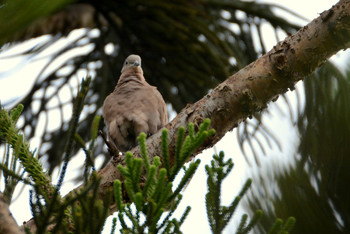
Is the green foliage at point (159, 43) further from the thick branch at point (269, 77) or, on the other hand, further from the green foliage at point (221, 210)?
the green foliage at point (221, 210)

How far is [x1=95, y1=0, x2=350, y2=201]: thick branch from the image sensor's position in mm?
2047

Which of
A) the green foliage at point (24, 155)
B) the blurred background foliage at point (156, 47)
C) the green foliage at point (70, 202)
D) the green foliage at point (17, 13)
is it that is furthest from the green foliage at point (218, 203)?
the blurred background foliage at point (156, 47)

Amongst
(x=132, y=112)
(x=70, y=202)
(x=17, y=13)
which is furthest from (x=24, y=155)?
(x=132, y=112)

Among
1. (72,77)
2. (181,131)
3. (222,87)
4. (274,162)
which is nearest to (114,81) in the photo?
(72,77)

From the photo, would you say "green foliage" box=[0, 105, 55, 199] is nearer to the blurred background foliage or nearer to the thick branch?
the thick branch

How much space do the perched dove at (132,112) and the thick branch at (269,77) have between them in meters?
1.24

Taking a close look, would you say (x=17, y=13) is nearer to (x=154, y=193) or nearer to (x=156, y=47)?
(x=154, y=193)

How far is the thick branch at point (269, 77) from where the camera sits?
2047 mm

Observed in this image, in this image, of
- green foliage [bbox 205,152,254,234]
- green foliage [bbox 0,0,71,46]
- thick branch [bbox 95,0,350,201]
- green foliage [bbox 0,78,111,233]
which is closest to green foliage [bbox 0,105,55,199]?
green foliage [bbox 0,78,111,233]

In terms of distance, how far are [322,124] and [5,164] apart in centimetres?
127

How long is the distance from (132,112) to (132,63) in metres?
0.38

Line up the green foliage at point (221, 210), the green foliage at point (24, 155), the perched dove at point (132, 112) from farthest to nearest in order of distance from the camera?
the perched dove at point (132, 112), the green foliage at point (24, 155), the green foliage at point (221, 210)

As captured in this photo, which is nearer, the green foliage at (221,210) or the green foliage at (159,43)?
the green foliage at (221,210)

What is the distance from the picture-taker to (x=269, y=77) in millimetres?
2068
